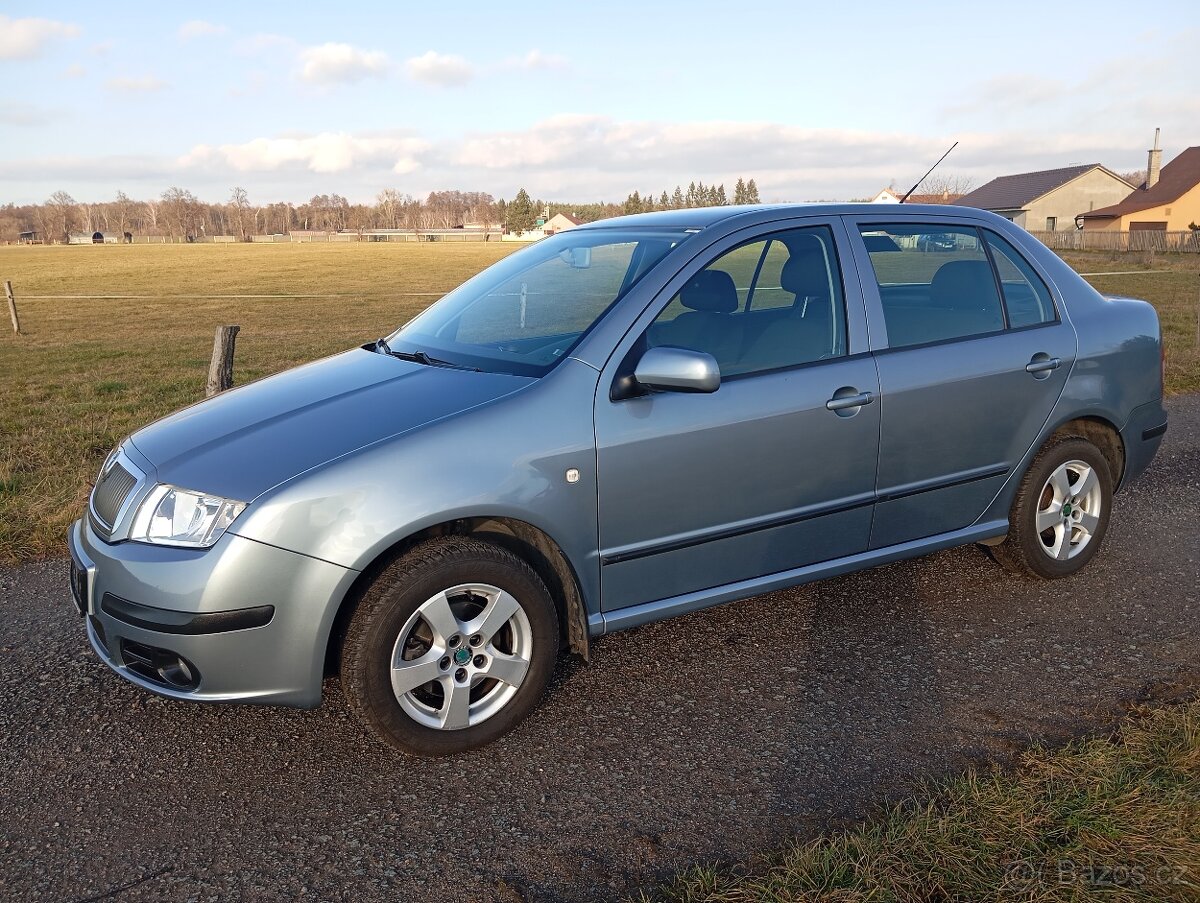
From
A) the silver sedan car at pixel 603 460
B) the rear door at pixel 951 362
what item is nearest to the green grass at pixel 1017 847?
the silver sedan car at pixel 603 460

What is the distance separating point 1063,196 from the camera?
215ft

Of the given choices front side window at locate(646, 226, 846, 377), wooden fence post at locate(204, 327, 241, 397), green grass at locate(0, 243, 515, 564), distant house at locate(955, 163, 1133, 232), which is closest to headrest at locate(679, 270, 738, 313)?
front side window at locate(646, 226, 846, 377)

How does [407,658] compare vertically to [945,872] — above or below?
above

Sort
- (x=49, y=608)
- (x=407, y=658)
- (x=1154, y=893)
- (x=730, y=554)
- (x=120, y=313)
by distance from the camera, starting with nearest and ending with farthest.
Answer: (x=1154, y=893) < (x=407, y=658) < (x=730, y=554) < (x=49, y=608) < (x=120, y=313)

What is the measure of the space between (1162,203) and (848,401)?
208 feet

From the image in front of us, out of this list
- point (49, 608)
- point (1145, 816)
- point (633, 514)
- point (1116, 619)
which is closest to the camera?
point (1145, 816)

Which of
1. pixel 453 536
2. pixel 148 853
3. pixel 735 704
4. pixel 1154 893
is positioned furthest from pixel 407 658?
pixel 1154 893

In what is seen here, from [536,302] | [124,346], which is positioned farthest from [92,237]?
[536,302]

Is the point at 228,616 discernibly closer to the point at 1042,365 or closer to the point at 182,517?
the point at 182,517

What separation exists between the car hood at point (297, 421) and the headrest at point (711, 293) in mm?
728

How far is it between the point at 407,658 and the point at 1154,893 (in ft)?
6.98

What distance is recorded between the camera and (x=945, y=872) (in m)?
2.43

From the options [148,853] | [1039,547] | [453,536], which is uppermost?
[453,536]

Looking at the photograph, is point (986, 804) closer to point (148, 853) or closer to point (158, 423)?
point (148, 853)
